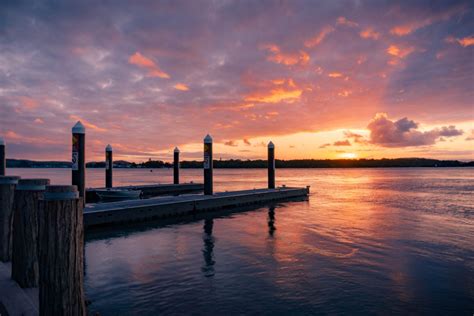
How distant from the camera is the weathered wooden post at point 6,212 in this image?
6.02 meters

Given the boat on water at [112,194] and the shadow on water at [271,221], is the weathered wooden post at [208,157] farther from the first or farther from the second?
the boat on water at [112,194]

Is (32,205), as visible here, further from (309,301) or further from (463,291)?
(463,291)

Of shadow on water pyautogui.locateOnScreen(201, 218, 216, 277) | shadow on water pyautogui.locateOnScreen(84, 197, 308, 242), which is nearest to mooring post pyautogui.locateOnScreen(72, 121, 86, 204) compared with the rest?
shadow on water pyautogui.locateOnScreen(84, 197, 308, 242)

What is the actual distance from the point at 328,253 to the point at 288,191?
18.0m

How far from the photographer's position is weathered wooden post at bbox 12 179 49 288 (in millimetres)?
4914

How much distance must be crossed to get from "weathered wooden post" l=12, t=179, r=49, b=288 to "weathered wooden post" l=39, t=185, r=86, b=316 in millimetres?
1539

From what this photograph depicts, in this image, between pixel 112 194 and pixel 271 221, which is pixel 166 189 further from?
pixel 271 221

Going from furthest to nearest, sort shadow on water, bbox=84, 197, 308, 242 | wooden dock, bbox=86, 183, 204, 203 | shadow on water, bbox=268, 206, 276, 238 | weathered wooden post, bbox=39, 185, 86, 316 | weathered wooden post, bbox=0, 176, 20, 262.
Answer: wooden dock, bbox=86, 183, 204, 203 < shadow on water, bbox=268, 206, 276, 238 < shadow on water, bbox=84, 197, 308, 242 < weathered wooden post, bbox=0, 176, 20, 262 < weathered wooden post, bbox=39, 185, 86, 316

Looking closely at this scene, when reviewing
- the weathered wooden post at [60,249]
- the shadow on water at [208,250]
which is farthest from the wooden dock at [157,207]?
the weathered wooden post at [60,249]

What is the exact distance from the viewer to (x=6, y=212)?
6.02m

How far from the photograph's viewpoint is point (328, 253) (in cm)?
1130

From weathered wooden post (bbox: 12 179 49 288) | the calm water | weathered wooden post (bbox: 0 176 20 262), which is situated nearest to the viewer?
weathered wooden post (bbox: 12 179 49 288)

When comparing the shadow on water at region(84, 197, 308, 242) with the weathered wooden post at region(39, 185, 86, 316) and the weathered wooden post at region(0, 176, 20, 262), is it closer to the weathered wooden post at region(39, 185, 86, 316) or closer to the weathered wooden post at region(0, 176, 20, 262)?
the weathered wooden post at region(0, 176, 20, 262)

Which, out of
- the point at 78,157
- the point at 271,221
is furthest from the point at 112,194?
the point at 271,221
